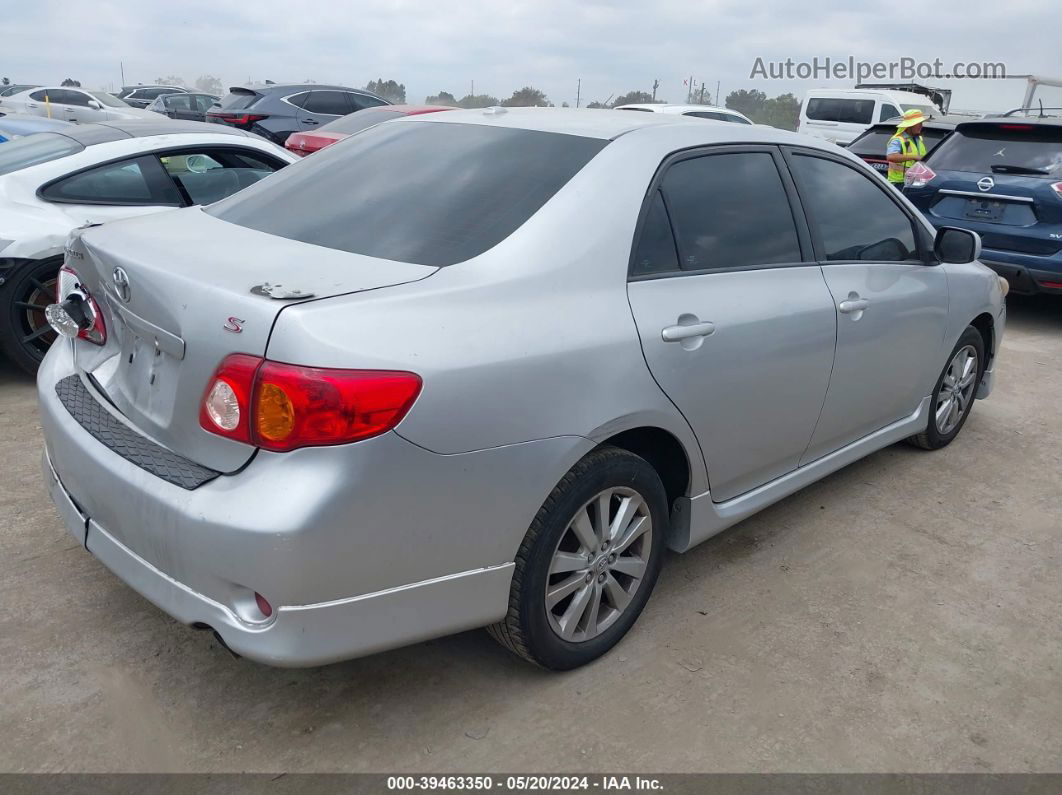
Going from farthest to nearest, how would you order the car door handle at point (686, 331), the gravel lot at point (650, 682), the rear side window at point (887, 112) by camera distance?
1. the rear side window at point (887, 112)
2. the car door handle at point (686, 331)
3. the gravel lot at point (650, 682)

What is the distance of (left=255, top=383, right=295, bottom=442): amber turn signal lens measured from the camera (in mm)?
2014

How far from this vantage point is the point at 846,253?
3564 millimetres

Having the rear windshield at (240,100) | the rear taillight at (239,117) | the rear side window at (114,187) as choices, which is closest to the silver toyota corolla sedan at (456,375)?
the rear side window at (114,187)

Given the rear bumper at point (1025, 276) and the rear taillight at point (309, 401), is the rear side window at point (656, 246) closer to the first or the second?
the rear taillight at point (309, 401)

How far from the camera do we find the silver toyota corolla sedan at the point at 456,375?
80.7 inches

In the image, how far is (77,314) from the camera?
8.96ft

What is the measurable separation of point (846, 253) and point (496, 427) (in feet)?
6.55

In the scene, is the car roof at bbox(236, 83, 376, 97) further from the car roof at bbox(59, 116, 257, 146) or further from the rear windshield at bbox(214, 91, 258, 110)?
the car roof at bbox(59, 116, 257, 146)

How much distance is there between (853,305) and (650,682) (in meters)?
Answer: 1.64

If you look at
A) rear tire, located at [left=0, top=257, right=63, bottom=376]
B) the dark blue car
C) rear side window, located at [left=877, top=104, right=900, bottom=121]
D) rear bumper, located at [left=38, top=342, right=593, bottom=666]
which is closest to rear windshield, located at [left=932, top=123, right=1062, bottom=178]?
the dark blue car

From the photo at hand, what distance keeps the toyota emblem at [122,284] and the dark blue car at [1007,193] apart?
657 centimetres

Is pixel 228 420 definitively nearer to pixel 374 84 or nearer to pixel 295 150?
pixel 295 150

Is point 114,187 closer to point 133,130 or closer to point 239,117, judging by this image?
point 133,130
